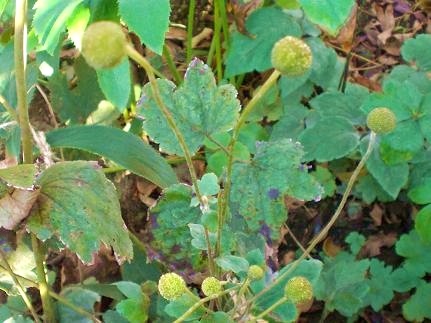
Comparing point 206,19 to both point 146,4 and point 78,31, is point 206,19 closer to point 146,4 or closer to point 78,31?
point 78,31

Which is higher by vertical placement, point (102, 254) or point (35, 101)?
point (35, 101)

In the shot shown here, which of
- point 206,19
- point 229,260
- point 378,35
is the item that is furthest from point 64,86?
point 378,35

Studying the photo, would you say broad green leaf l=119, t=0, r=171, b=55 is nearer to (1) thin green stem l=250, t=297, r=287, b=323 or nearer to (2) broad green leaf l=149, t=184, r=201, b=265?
(2) broad green leaf l=149, t=184, r=201, b=265

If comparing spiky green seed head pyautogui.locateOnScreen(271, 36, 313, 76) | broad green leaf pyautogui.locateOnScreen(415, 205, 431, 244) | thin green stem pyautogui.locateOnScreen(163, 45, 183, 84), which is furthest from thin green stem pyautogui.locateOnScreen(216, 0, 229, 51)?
spiky green seed head pyautogui.locateOnScreen(271, 36, 313, 76)

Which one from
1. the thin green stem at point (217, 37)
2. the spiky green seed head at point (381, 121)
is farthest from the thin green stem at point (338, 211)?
the thin green stem at point (217, 37)

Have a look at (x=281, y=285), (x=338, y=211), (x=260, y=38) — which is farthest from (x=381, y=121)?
(x=260, y=38)

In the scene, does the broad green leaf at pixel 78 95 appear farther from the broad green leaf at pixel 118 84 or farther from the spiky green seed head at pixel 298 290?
the spiky green seed head at pixel 298 290
